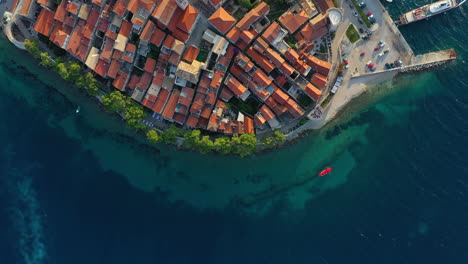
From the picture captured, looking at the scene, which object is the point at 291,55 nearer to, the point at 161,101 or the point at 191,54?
the point at 191,54

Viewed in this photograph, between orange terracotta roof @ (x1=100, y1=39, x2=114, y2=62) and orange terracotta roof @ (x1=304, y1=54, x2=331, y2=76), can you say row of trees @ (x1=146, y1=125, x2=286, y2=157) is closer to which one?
orange terracotta roof @ (x1=304, y1=54, x2=331, y2=76)

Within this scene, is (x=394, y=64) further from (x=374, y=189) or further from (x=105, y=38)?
(x=105, y=38)

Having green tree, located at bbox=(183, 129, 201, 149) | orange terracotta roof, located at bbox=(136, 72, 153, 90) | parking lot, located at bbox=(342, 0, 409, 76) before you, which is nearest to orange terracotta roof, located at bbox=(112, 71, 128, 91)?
orange terracotta roof, located at bbox=(136, 72, 153, 90)

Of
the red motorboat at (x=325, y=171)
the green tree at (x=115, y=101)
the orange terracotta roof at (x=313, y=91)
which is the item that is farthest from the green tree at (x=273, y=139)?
the green tree at (x=115, y=101)

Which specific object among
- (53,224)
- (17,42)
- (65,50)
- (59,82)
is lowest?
(53,224)

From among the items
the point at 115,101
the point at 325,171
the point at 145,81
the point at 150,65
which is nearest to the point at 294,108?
the point at 325,171

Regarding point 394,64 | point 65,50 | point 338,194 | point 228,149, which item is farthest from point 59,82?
point 394,64

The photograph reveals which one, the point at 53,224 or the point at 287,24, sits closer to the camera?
the point at 287,24

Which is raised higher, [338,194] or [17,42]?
[17,42]
